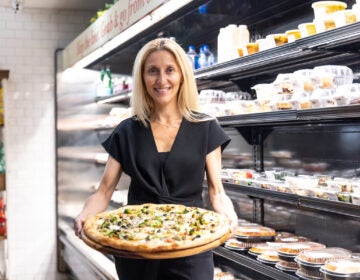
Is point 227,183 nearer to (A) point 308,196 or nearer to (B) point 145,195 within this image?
(A) point 308,196

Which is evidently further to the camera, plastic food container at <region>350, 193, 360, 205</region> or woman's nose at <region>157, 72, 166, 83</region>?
plastic food container at <region>350, 193, 360, 205</region>

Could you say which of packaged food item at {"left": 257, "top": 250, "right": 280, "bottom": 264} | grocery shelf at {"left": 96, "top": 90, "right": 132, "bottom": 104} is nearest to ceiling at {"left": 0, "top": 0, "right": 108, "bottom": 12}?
grocery shelf at {"left": 96, "top": 90, "right": 132, "bottom": 104}

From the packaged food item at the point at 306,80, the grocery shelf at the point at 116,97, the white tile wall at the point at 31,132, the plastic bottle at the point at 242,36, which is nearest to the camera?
the packaged food item at the point at 306,80

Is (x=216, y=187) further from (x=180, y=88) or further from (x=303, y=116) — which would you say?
(x=303, y=116)

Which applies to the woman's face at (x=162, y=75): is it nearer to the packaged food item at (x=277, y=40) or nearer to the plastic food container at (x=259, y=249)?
the packaged food item at (x=277, y=40)

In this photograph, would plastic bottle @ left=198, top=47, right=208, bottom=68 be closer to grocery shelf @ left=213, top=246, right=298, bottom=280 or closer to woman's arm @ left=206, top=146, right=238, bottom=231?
grocery shelf @ left=213, top=246, right=298, bottom=280

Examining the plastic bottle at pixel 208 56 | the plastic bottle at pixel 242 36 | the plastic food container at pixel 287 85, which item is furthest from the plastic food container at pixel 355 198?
the plastic bottle at pixel 208 56

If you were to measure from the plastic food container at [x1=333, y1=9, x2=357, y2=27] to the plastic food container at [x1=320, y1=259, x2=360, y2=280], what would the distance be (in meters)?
1.07

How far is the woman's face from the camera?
2.34 meters

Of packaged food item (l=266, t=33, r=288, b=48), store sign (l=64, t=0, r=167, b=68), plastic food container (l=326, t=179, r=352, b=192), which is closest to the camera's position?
plastic food container (l=326, t=179, r=352, b=192)

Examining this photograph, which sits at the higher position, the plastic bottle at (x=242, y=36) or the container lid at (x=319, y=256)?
the plastic bottle at (x=242, y=36)

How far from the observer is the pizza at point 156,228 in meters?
2.04

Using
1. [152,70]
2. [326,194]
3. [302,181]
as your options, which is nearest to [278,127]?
[302,181]

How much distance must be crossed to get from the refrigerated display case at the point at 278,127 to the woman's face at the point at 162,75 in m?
0.69
